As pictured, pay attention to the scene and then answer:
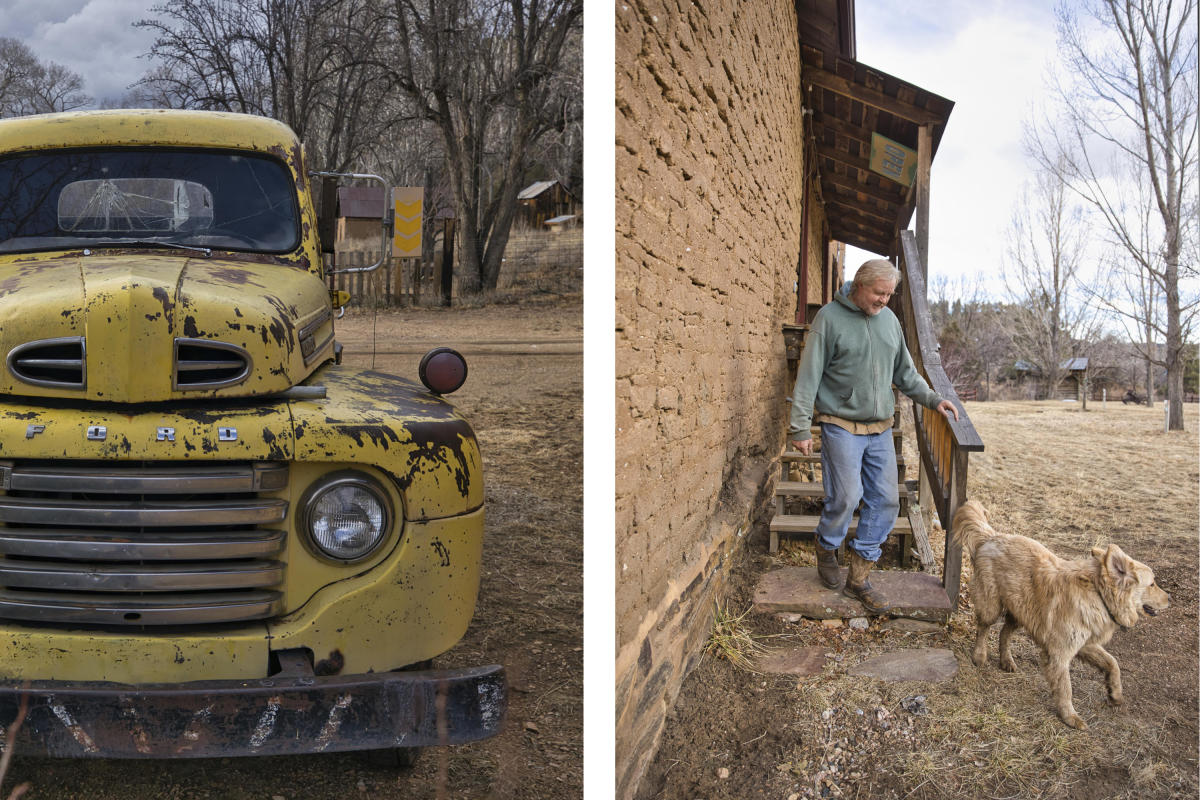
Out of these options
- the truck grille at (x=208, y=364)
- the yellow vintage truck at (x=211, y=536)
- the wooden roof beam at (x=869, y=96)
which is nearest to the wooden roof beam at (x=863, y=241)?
the wooden roof beam at (x=869, y=96)

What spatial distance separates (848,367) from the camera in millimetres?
3629

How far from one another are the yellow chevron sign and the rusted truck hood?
1.36 metres

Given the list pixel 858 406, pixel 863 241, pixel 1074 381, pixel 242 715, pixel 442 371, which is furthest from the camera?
pixel 1074 381

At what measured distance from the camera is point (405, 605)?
6.54 ft

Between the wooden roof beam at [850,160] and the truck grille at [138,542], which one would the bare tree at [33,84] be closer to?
the truck grille at [138,542]

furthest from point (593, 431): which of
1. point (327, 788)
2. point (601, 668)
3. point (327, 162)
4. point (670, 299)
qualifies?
point (327, 162)

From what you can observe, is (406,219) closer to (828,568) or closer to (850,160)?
(828,568)

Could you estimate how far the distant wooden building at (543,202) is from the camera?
6.34 m

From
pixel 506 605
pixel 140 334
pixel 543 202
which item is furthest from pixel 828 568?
pixel 543 202

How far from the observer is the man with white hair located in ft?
11.8

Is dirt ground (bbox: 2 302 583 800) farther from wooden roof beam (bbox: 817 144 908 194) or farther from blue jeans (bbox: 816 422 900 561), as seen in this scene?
wooden roof beam (bbox: 817 144 908 194)

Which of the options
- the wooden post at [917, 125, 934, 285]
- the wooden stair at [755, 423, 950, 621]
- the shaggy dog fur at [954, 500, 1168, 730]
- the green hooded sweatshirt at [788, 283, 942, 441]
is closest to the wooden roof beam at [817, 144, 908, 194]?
the wooden post at [917, 125, 934, 285]

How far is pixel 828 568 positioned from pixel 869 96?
4.76 metres

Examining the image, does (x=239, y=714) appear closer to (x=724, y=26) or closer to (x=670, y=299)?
(x=670, y=299)
